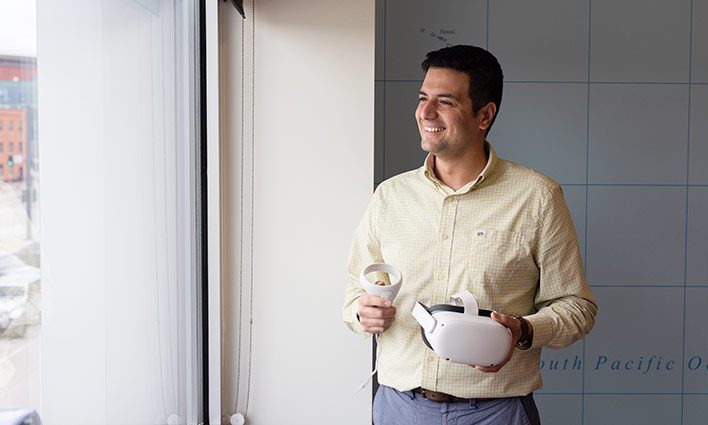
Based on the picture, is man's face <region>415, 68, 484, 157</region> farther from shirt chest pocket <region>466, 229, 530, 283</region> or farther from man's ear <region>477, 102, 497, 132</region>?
shirt chest pocket <region>466, 229, 530, 283</region>

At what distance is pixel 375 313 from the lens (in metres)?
1.85

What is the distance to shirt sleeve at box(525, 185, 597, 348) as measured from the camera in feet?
6.13

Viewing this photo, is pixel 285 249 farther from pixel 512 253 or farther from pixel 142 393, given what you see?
pixel 512 253

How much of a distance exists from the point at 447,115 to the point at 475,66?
152 millimetres

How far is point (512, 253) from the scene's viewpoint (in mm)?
1883

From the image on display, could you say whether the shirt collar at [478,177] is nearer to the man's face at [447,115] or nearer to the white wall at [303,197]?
the man's face at [447,115]

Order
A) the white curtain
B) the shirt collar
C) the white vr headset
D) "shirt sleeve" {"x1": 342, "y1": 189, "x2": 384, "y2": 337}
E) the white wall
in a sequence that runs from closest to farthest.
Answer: the white curtain, the white vr headset, the shirt collar, "shirt sleeve" {"x1": 342, "y1": 189, "x2": 384, "y2": 337}, the white wall

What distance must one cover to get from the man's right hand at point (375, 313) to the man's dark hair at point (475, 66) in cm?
54

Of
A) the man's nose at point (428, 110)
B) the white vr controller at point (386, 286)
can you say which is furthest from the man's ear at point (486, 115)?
the white vr controller at point (386, 286)

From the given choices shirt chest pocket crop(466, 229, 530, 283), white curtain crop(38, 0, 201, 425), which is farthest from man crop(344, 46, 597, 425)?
white curtain crop(38, 0, 201, 425)

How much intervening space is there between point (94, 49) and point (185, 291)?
3.42 ft

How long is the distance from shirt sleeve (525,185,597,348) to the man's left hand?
0.11 m

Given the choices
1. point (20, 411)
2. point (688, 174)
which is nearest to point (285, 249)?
point (20, 411)

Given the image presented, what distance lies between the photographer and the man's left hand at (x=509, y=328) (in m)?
1.74
